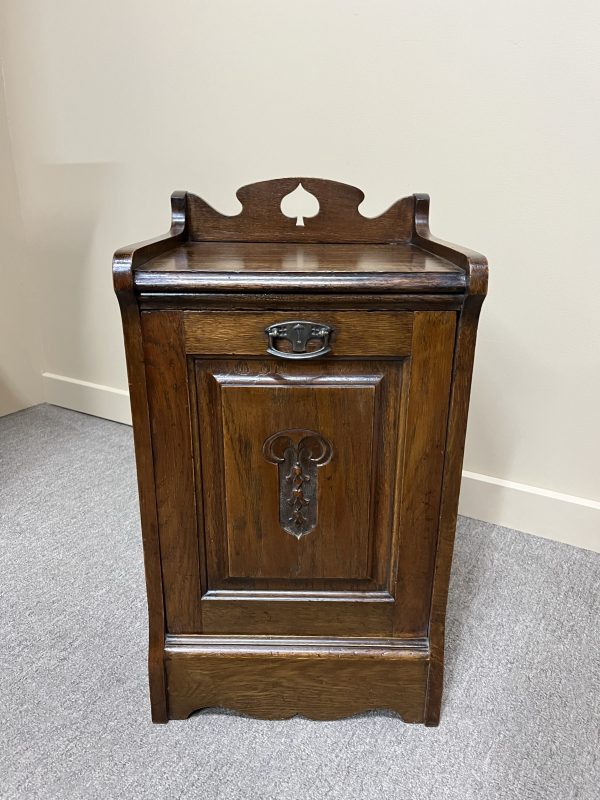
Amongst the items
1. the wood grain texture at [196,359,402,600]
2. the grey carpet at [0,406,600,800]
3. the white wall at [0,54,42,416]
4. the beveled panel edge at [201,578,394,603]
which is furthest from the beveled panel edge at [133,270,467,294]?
the white wall at [0,54,42,416]

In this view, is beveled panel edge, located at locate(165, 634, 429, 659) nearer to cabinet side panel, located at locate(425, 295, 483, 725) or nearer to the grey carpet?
cabinet side panel, located at locate(425, 295, 483, 725)

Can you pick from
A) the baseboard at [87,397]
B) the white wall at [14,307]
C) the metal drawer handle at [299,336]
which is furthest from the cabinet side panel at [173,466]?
the white wall at [14,307]

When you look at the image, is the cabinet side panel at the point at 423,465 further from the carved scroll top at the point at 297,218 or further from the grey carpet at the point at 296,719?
the carved scroll top at the point at 297,218

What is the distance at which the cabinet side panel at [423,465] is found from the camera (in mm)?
844

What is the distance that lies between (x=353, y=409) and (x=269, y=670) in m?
0.47

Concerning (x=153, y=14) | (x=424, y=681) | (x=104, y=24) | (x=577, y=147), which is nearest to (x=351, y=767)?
(x=424, y=681)

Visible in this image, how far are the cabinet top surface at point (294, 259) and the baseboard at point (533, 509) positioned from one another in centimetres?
82

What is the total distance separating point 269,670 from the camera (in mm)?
1009

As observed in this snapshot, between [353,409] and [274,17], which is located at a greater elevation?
[274,17]

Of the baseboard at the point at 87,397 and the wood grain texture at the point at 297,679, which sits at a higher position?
the wood grain texture at the point at 297,679

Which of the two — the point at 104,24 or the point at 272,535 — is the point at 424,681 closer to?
the point at 272,535

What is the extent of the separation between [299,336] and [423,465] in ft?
0.89

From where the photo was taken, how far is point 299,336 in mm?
832

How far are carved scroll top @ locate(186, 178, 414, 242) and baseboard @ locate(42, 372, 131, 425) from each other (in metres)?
1.23
